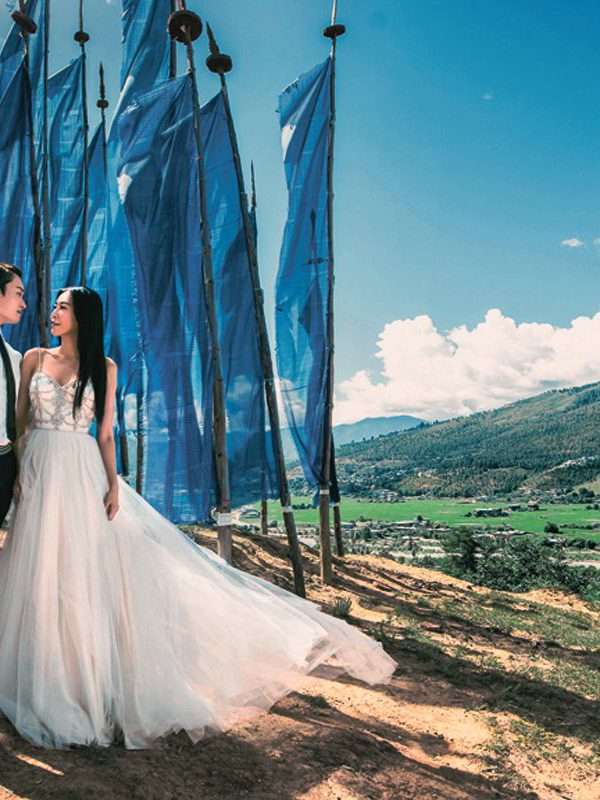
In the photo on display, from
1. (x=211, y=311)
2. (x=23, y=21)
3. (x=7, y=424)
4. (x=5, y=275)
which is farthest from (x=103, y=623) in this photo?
(x=23, y=21)

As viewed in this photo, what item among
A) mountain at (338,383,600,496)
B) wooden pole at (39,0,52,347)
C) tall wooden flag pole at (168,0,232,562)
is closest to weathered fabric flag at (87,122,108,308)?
wooden pole at (39,0,52,347)

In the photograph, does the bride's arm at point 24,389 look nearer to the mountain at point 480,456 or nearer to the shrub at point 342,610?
the shrub at point 342,610

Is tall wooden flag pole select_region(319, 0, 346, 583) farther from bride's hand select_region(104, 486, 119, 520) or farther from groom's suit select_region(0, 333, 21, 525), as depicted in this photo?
groom's suit select_region(0, 333, 21, 525)

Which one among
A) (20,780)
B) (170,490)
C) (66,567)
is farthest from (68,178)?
(20,780)

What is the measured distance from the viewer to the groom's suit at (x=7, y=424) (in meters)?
3.21

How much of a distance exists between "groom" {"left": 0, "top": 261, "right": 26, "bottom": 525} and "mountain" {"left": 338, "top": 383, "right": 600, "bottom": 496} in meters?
74.6

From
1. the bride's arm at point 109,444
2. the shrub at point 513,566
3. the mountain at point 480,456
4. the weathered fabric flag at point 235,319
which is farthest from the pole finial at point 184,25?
the mountain at point 480,456

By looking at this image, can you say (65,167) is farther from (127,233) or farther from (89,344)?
(89,344)

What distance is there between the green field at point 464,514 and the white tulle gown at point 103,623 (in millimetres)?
39563

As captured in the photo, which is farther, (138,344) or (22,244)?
(22,244)

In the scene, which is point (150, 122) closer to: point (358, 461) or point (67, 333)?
point (67, 333)

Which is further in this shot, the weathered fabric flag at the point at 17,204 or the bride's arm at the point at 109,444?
the weathered fabric flag at the point at 17,204

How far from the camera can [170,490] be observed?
6.68 metres

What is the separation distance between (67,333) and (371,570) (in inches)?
337
